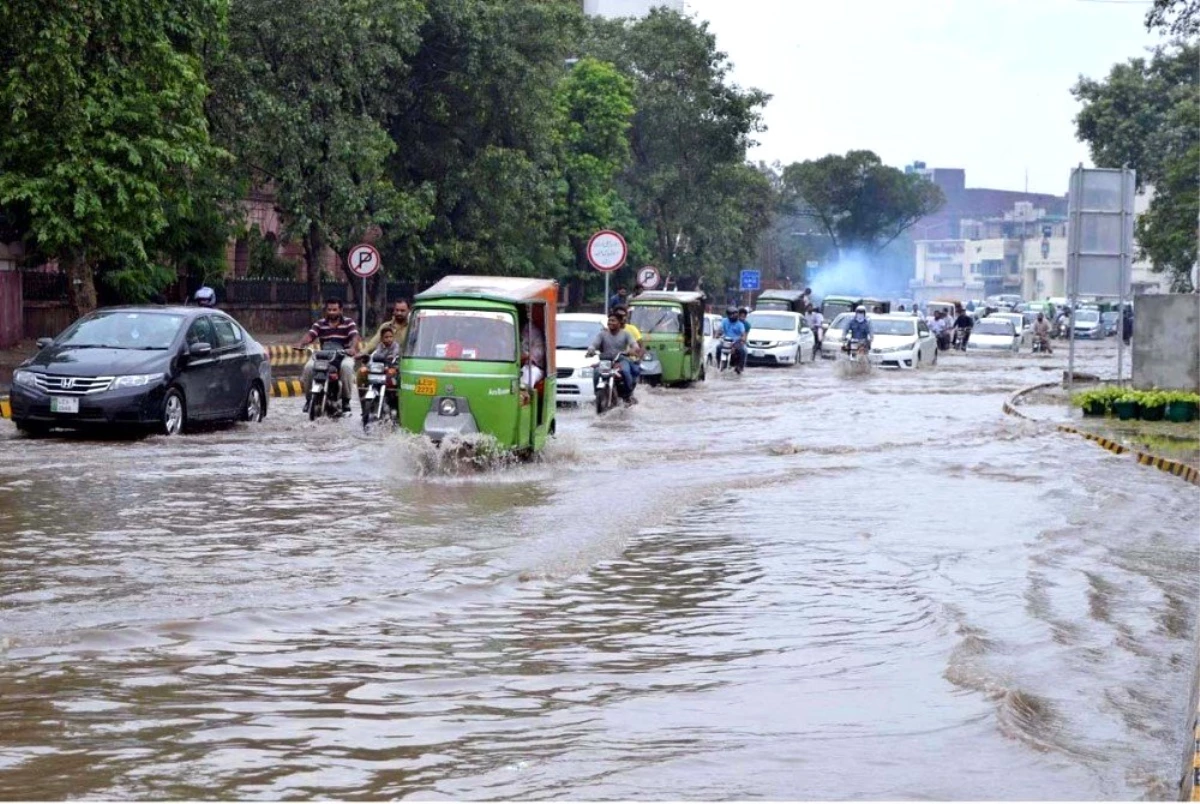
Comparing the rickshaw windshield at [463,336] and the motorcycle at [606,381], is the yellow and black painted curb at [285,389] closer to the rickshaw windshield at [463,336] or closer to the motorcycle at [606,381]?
the motorcycle at [606,381]

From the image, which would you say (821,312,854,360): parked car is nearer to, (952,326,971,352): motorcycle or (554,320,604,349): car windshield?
(952,326,971,352): motorcycle

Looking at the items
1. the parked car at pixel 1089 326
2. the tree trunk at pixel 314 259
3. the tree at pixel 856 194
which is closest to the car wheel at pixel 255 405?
the tree trunk at pixel 314 259

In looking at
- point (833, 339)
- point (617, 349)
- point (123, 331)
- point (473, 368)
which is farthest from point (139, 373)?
point (833, 339)

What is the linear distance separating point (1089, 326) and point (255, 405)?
219 feet

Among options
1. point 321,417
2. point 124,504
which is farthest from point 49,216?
point 124,504

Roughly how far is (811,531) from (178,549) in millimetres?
4951

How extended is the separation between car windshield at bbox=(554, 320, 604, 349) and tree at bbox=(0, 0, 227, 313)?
6449 millimetres

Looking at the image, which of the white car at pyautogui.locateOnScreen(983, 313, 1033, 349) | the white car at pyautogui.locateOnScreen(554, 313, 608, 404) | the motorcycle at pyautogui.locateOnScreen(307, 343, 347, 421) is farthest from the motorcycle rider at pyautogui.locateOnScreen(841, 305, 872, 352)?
the motorcycle at pyautogui.locateOnScreen(307, 343, 347, 421)

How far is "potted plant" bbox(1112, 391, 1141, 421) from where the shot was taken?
27.3m

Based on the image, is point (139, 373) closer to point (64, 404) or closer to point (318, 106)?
point (64, 404)

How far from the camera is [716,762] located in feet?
23.6

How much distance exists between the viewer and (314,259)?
4512cm

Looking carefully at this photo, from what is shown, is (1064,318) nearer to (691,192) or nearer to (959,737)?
(691,192)

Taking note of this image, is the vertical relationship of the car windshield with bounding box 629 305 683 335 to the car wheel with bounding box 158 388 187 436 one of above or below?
above
